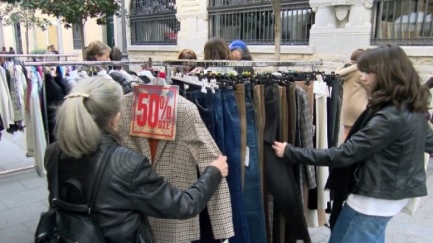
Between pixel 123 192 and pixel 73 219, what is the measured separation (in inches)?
8.8

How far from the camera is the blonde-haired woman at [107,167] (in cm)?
140

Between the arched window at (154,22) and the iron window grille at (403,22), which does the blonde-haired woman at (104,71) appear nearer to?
the iron window grille at (403,22)

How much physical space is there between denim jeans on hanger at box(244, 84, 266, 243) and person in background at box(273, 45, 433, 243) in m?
0.29

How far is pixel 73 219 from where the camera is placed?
1432 millimetres

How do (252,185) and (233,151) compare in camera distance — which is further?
(252,185)

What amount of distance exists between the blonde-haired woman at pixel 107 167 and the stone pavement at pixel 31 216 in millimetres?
2299

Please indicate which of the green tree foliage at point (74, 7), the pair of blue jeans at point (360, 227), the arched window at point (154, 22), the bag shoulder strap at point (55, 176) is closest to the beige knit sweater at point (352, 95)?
the pair of blue jeans at point (360, 227)

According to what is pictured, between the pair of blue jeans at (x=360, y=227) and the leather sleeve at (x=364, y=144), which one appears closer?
the leather sleeve at (x=364, y=144)

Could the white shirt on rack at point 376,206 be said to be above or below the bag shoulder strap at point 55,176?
below

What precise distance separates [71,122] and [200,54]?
971 centimetres

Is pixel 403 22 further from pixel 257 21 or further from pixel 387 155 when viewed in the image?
pixel 387 155

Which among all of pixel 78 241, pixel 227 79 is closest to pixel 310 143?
pixel 227 79

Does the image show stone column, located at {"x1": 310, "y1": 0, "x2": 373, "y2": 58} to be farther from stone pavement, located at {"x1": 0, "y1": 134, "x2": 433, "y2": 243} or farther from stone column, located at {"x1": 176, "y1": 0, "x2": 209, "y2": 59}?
stone column, located at {"x1": 176, "y1": 0, "x2": 209, "y2": 59}

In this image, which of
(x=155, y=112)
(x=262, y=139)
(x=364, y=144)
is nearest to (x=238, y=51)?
(x=262, y=139)
